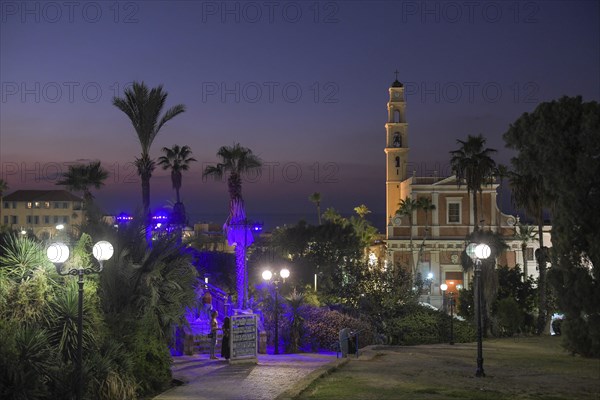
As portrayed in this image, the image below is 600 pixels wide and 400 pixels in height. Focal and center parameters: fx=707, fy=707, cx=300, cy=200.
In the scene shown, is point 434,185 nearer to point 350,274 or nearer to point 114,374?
point 350,274

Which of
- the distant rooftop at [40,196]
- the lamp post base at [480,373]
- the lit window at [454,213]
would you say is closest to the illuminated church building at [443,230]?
the lit window at [454,213]

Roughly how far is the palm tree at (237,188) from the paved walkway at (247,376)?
1210 cm

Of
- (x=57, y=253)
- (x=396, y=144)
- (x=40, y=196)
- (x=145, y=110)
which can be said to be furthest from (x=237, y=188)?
(x=40, y=196)

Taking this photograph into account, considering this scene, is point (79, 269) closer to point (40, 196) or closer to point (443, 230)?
point (443, 230)

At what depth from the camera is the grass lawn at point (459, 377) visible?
14.8 m

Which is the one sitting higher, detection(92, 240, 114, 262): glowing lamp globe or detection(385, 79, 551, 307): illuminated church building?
detection(385, 79, 551, 307): illuminated church building

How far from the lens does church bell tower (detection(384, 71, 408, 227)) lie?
67.1 meters

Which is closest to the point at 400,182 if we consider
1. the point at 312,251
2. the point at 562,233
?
the point at 312,251

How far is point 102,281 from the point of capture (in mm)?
15430

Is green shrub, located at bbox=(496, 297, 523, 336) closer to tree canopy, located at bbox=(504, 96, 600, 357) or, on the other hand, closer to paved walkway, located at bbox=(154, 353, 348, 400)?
tree canopy, located at bbox=(504, 96, 600, 357)

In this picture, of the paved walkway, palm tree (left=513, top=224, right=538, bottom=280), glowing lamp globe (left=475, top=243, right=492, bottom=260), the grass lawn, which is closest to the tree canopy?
the grass lawn

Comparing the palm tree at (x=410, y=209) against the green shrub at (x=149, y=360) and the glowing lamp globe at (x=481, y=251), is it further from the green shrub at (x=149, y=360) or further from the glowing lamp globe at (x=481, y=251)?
the green shrub at (x=149, y=360)

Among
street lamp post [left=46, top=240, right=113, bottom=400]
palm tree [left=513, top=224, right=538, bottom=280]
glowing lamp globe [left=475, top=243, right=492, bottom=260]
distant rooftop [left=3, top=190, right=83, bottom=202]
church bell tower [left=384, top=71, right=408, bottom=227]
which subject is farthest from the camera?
distant rooftop [left=3, top=190, right=83, bottom=202]

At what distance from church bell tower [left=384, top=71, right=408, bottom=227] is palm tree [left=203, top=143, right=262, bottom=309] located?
34.9 metres
